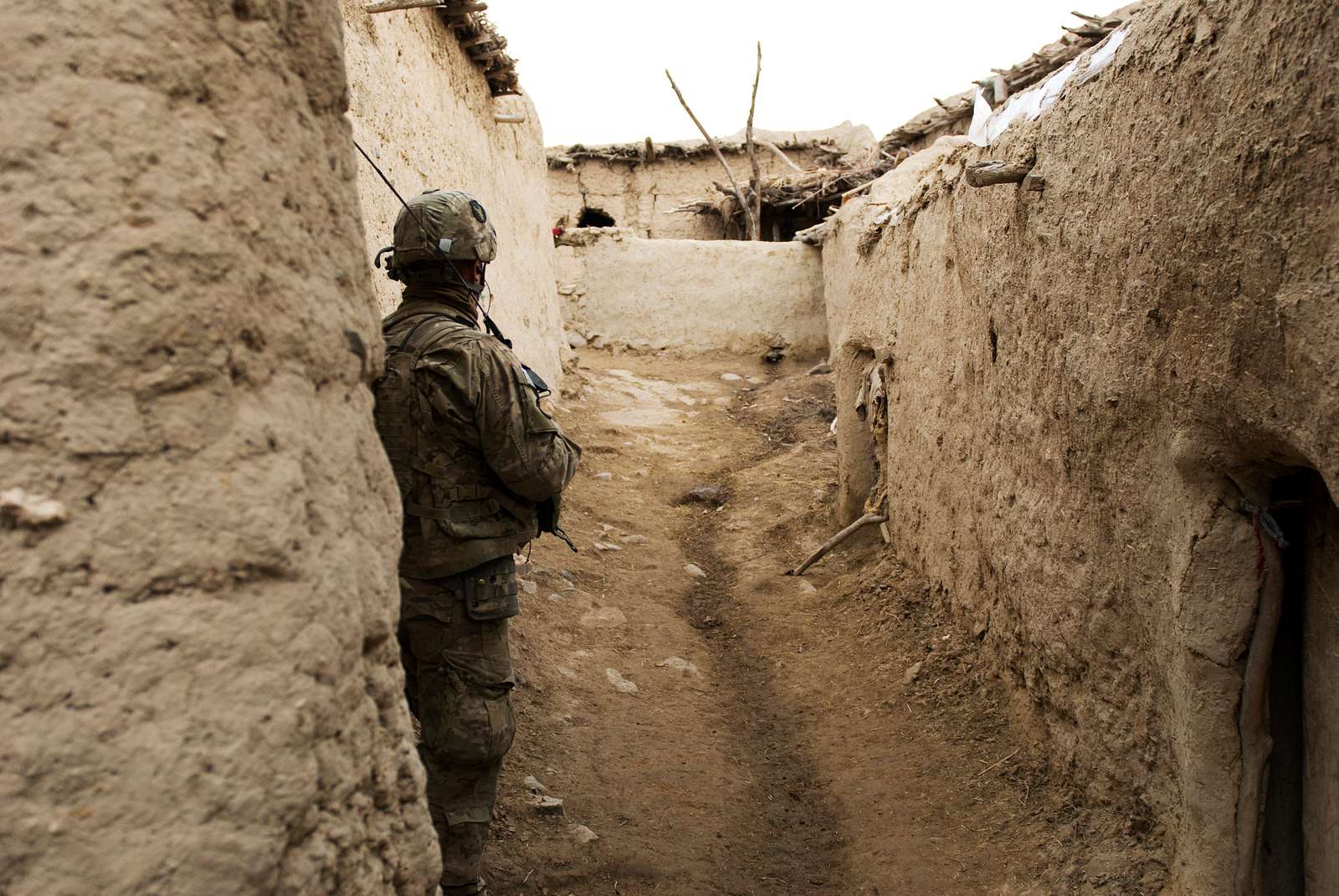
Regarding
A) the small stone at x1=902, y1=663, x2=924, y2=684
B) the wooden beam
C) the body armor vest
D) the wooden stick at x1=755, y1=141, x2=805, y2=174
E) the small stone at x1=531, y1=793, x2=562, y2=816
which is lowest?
the small stone at x1=902, y1=663, x2=924, y2=684

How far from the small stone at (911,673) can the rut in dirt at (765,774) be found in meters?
0.52

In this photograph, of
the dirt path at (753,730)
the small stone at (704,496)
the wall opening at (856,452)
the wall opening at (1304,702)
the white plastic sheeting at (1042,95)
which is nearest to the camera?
the wall opening at (1304,702)

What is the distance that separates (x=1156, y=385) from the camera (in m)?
2.70

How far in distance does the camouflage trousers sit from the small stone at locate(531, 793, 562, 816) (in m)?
0.76

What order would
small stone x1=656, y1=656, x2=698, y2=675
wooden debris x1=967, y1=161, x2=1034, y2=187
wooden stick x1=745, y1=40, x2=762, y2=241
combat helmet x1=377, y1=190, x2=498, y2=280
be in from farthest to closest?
1. wooden stick x1=745, y1=40, x2=762, y2=241
2. small stone x1=656, y1=656, x2=698, y2=675
3. wooden debris x1=967, y1=161, x2=1034, y2=187
4. combat helmet x1=377, y1=190, x2=498, y2=280

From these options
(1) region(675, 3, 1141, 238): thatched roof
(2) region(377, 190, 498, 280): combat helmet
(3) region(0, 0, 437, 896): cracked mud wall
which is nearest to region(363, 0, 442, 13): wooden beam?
(2) region(377, 190, 498, 280): combat helmet

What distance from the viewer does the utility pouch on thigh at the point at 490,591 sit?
2664mm

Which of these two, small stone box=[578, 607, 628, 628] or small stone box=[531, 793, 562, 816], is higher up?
small stone box=[531, 793, 562, 816]

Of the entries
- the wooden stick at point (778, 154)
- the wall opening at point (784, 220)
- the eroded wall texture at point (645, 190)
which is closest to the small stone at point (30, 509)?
the wall opening at point (784, 220)

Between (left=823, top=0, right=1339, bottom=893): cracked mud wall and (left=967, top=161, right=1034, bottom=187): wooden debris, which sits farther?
(left=967, top=161, right=1034, bottom=187): wooden debris

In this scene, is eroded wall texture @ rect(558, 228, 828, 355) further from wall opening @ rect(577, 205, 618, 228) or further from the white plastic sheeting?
the white plastic sheeting

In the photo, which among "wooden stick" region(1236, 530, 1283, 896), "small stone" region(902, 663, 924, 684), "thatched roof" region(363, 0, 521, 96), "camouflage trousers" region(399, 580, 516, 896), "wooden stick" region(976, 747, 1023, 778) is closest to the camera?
"wooden stick" region(1236, 530, 1283, 896)

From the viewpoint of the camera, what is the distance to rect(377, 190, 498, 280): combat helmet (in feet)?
9.29

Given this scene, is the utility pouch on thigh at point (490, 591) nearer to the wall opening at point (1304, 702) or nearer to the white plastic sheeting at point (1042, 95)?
the wall opening at point (1304, 702)
